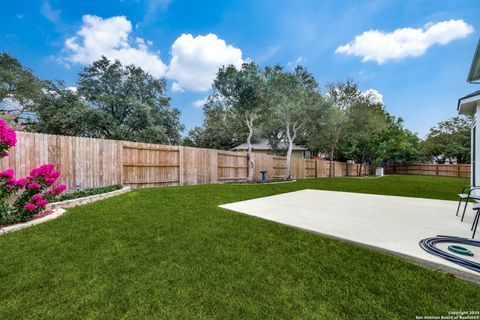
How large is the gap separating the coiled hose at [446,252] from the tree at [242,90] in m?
9.15

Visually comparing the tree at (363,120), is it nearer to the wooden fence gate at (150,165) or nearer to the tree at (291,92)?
the tree at (291,92)

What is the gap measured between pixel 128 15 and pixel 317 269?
12.2m

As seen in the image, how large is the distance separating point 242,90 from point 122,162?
6.50m

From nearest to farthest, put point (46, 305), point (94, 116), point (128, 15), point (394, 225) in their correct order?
point (46, 305) → point (394, 225) → point (128, 15) → point (94, 116)

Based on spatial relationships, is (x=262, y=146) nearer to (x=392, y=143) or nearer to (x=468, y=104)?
(x=392, y=143)

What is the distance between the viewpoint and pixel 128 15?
936 centimetres

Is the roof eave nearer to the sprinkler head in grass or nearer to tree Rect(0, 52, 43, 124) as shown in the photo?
the sprinkler head in grass

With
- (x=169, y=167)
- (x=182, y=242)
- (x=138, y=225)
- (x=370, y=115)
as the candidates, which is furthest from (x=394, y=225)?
(x=370, y=115)

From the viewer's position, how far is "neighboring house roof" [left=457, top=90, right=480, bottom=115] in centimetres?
500

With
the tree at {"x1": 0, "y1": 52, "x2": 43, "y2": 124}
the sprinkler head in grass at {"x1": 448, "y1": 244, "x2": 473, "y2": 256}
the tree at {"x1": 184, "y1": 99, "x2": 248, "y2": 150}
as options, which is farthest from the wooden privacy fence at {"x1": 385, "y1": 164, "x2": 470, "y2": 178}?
the tree at {"x1": 0, "y1": 52, "x2": 43, "y2": 124}

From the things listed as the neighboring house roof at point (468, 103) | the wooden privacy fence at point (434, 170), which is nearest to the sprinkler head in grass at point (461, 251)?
the neighboring house roof at point (468, 103)

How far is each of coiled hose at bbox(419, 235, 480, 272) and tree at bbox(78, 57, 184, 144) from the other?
47.1 ft

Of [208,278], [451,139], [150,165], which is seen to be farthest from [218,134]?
[451,139]

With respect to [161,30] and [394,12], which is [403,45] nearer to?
[394,12]
